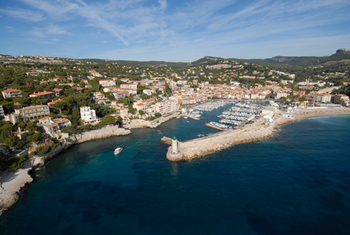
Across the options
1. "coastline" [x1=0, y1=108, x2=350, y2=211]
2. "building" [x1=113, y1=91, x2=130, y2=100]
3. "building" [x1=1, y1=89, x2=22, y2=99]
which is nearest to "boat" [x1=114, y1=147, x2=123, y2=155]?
"coastline" [x1=0, y1=108, x2=350, y2=211]

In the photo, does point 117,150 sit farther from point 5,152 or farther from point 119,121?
point 5,152

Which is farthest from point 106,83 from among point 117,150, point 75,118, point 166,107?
point 117,150

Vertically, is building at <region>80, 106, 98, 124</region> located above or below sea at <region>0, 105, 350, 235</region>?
above

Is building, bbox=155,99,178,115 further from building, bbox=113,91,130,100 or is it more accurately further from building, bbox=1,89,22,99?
building, bbox=1,89,22,99

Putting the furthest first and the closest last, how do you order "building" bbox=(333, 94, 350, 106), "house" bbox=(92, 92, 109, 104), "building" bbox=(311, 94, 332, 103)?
"building" bbox=(311, 94, 332, 103) → "building" bbox=(333, 94, 350, 106) → "house" bbox=(92, 92, 109, 104)

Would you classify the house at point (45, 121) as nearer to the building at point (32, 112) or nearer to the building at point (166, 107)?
the building at point (32, 112)

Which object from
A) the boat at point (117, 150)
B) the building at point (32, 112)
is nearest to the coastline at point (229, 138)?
the boat at point (117, 150)
